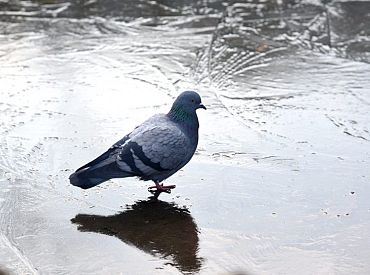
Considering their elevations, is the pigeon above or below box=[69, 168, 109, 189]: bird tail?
above

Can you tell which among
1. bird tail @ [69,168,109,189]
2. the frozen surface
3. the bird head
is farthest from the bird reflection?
the bird head

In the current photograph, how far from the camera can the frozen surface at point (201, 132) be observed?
163 inches

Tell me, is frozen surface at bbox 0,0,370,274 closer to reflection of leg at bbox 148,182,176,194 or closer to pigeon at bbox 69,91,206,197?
reflection of leg at bbox 148,182,176,194

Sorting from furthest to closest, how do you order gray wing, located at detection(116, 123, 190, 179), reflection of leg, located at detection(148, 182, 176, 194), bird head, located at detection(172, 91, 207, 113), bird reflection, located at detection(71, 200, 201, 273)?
reflection of leg, located at detection(148, 182, 176, 194) < bird head, located at detection(172, 91, 207, 113) < gray wing, located at detection(116, 123, 190, 179) < bird reflection, located at detection(71, 200, 201, 273)

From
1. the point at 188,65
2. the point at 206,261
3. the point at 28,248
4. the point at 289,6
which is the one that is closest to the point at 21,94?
the point at 188,65

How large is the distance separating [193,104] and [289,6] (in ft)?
15.5

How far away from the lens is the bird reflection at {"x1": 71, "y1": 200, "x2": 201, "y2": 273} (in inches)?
160

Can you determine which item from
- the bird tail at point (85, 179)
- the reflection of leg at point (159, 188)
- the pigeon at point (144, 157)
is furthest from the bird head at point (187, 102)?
the bird tail at point (85, 179)

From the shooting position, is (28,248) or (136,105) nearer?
(28,248)

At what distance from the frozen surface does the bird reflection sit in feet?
0.04

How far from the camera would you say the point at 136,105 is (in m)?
6.31

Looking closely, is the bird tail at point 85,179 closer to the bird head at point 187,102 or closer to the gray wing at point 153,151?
the gray wing at point 153,151

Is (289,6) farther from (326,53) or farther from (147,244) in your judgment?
(147,244)

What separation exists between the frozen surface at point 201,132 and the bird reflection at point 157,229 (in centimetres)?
1
